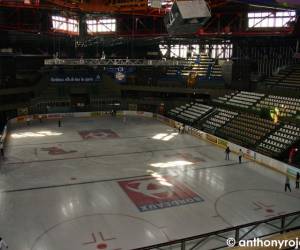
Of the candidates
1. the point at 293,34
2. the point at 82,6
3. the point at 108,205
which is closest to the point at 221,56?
the point at 293,34

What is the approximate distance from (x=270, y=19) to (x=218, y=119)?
13201 millimetres

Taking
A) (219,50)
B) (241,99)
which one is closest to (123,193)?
(241,99)

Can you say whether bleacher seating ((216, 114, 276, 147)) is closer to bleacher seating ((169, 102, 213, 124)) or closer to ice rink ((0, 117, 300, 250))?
ice rink ((0, 117, 300, 250))

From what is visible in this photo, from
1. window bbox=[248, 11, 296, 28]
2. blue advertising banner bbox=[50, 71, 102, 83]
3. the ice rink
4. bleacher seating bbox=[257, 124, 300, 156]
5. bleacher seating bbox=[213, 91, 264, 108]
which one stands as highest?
window bbox=[248, 11, 296, 28]

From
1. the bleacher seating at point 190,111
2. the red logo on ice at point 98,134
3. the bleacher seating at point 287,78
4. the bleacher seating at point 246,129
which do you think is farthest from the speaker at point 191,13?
the bleacher seating at point 287,78

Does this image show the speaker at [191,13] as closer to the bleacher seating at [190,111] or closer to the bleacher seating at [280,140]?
the bleacher seating at [280,140]

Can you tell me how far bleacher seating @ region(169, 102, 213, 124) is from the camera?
39406 millimetres

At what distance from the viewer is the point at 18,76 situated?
46062 millimetres

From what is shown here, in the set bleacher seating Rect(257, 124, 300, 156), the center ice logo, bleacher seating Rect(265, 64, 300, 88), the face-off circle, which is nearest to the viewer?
the face-off circle

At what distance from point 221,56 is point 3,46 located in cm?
2964

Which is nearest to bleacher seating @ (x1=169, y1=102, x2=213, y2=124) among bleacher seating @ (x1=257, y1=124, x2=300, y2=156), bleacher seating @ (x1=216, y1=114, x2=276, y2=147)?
bleacher seating @ (x1=216, y1=114, x2=276, y2=147)

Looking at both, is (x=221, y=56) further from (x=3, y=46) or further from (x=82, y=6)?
(x=3, y=46)

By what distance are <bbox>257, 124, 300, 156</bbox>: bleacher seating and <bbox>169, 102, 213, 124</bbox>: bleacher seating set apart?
12.1m

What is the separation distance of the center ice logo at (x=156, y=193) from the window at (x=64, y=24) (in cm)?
3133
